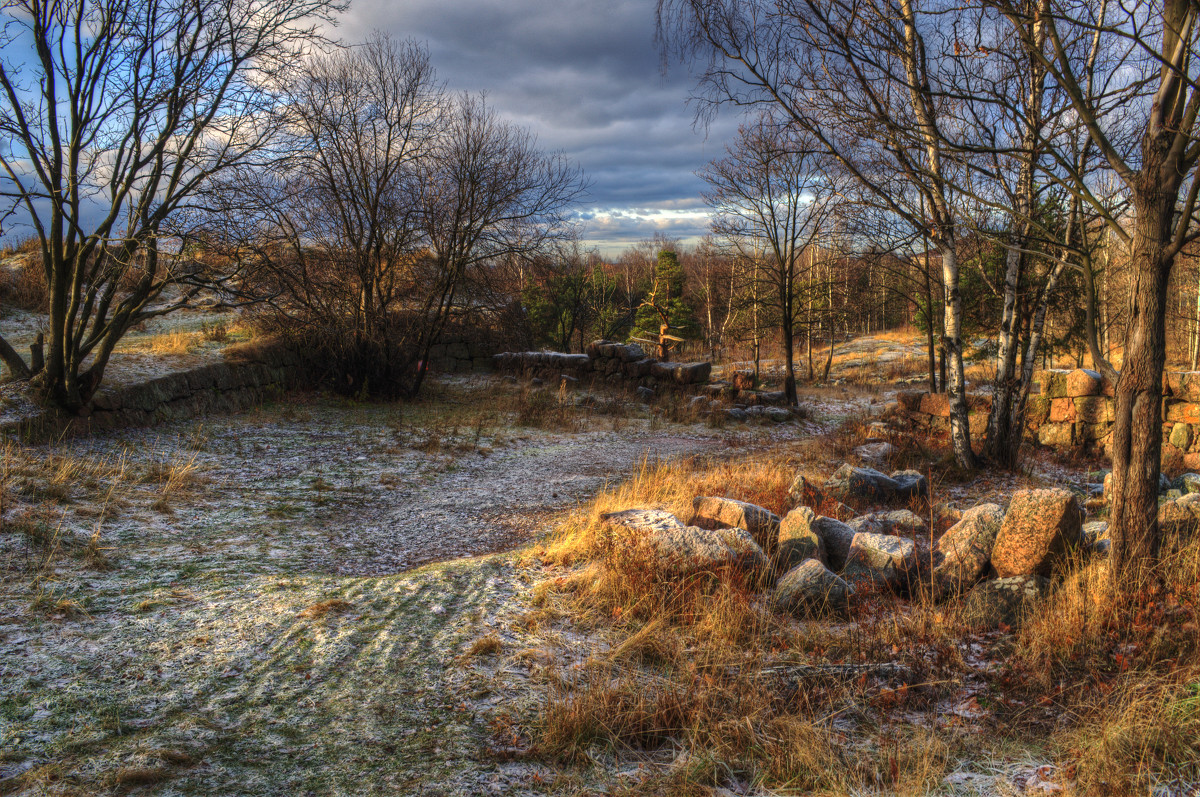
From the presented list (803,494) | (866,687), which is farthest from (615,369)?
(866,687)

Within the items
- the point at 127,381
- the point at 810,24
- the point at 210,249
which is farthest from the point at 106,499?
the point at 810,24

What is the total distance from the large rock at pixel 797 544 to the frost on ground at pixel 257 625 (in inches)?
74.2

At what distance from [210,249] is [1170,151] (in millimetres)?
9161

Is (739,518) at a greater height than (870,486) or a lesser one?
greater

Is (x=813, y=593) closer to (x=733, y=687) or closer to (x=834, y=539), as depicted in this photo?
(x=834, y=539)

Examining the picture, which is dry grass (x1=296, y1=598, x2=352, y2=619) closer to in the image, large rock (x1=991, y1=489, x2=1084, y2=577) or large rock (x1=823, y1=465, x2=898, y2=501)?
large rock (x1=991, y1=489, x2=1084, y2=577)

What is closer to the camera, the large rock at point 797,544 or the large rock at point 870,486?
the large rock at point 797,544

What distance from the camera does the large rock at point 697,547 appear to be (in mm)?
4223

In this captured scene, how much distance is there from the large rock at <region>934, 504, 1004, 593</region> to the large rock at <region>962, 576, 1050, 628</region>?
0.20 m

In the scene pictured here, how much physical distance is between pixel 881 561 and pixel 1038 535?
0.95m

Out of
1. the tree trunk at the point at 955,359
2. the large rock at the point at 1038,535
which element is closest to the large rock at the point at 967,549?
the large rock at the point at 1038,535

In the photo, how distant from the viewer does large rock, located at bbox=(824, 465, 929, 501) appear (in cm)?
686

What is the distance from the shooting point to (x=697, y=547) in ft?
14.4

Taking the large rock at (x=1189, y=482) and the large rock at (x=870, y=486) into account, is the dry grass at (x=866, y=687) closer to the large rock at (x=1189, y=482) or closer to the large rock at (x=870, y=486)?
the large rock at (x=870, y=486)
